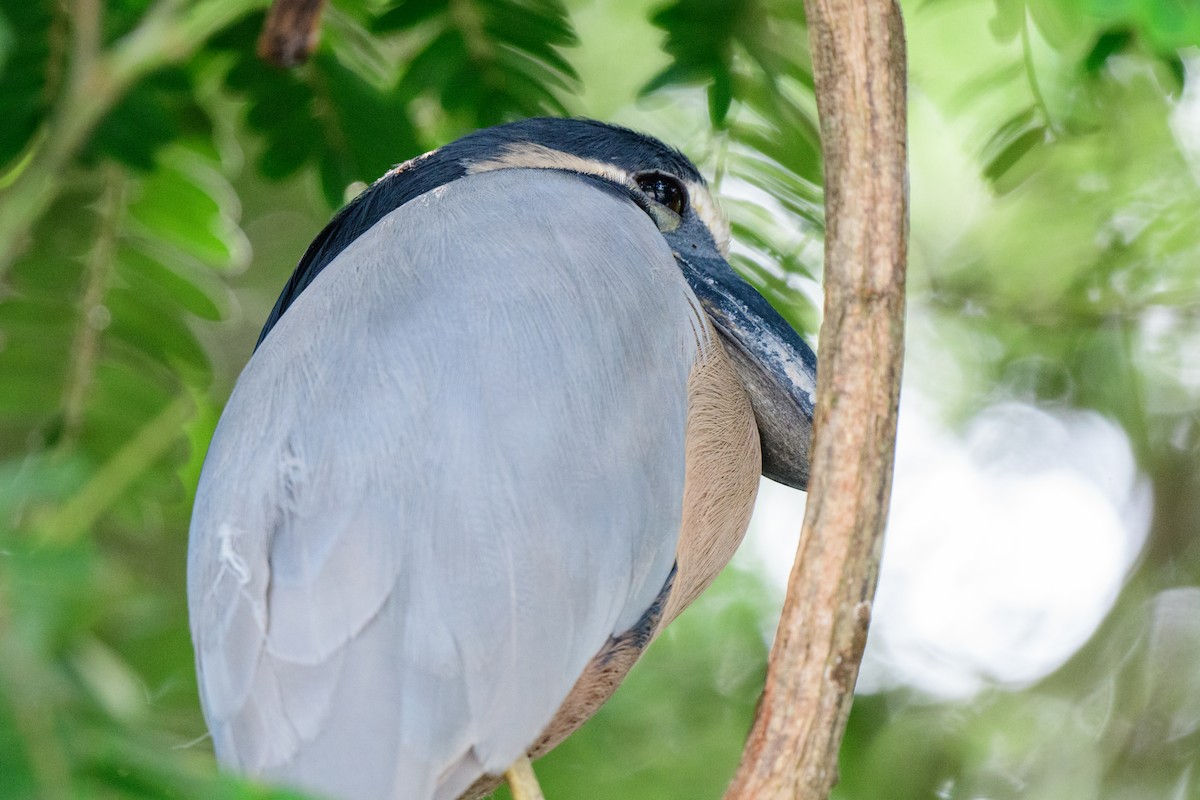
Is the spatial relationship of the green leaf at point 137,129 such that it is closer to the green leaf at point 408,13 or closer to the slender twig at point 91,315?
the slender twig at point 91,315

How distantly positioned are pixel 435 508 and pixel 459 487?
0.12 ft

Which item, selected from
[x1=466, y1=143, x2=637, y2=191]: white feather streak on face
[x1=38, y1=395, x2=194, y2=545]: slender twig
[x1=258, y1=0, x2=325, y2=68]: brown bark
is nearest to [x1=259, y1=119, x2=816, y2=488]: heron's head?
[x1=466, y1=143, x2=637, y2=191]: white feather streak on face

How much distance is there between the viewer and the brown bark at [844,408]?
4.60 ft

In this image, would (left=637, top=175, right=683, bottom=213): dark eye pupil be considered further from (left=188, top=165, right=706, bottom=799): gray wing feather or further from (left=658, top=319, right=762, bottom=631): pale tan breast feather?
(left=188, top=165, right=706, bottom=799): gray wing feather

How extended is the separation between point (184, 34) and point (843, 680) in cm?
149

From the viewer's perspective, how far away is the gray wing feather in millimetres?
1467

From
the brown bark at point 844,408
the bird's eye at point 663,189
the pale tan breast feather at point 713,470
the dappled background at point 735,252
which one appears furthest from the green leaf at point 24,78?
the brown bark at point 844,408

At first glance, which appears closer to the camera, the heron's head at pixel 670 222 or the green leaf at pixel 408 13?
the heron's head at pixel 670 222

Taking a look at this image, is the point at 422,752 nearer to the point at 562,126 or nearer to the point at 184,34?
the point at 562,126

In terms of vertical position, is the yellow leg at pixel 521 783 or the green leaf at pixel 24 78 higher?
the green leaf at pixel 24 78

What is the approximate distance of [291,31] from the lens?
230cm

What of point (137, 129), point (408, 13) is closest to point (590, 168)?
point (408, 13)

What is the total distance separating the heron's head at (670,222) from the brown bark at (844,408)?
1.33ft

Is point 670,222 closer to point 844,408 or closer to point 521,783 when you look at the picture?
point 844,408
